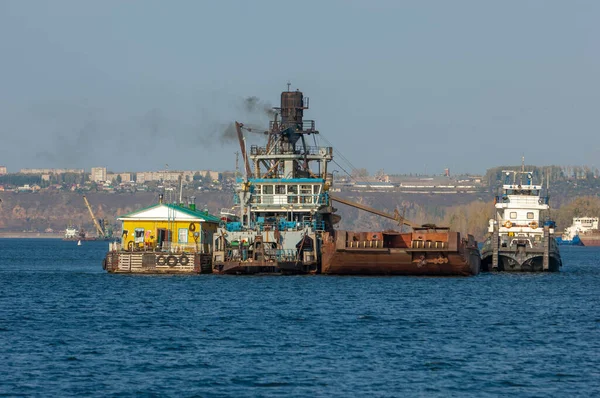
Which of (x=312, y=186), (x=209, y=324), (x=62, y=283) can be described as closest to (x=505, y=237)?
(x=312, y=186)

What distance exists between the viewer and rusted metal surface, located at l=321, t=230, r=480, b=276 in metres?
88.9

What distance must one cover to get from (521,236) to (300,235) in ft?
74.1

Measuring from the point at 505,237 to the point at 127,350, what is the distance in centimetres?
6065

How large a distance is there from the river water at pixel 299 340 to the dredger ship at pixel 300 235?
3.27 m

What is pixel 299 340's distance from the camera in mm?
54000

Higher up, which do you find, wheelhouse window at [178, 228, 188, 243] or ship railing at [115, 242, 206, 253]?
wheelhouse window at [178, 228, 188, 243]

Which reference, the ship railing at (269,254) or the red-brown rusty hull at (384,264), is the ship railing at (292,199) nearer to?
the ship railing at (269,254)

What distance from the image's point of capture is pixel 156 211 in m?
97.6

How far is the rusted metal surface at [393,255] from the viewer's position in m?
88.9

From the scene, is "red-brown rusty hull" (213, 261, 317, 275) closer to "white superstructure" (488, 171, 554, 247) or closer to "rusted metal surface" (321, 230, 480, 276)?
"rusted metal surface" (321, 230, 480, 276)

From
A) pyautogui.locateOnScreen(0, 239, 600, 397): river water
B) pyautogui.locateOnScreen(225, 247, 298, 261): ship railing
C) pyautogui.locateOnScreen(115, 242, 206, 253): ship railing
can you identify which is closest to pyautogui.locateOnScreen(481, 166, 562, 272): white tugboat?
pyautogui.locateOnScreen(0, 239, 600, 397): river water

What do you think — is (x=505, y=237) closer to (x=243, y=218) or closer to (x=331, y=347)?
(x=243, y=218)

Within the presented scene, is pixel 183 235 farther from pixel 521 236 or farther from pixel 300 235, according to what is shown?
pixel 521 236

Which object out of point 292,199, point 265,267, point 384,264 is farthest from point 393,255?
point 292,199
